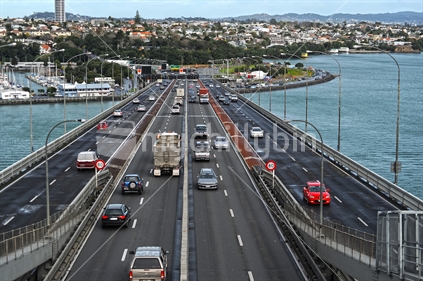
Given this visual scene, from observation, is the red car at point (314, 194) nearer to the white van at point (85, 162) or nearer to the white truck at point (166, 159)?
the white truck at point (166, 159)

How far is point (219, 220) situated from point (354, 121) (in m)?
87.5

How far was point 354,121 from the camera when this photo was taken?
397 feet

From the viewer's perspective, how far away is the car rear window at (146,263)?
1029 inches

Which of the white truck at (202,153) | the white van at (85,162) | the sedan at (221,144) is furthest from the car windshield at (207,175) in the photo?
the sedan at (221,144)

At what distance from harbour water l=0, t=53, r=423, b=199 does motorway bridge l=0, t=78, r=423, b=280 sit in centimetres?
1061

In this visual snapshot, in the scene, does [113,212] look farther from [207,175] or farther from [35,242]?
[207,175]

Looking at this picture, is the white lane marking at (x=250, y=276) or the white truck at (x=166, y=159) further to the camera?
the white truck at (x=166, y=159)

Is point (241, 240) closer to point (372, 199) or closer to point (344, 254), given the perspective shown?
point (344, 254)

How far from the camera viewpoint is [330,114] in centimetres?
13325

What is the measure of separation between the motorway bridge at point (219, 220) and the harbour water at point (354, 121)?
10.6 meters

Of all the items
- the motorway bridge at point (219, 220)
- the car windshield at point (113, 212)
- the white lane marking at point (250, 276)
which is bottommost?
the white lane marking at point (250, 276)

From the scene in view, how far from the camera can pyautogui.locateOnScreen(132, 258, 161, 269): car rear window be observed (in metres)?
26.1

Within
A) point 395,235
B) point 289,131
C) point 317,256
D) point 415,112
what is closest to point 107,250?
point 317,256

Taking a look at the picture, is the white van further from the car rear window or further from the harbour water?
the car rear window
